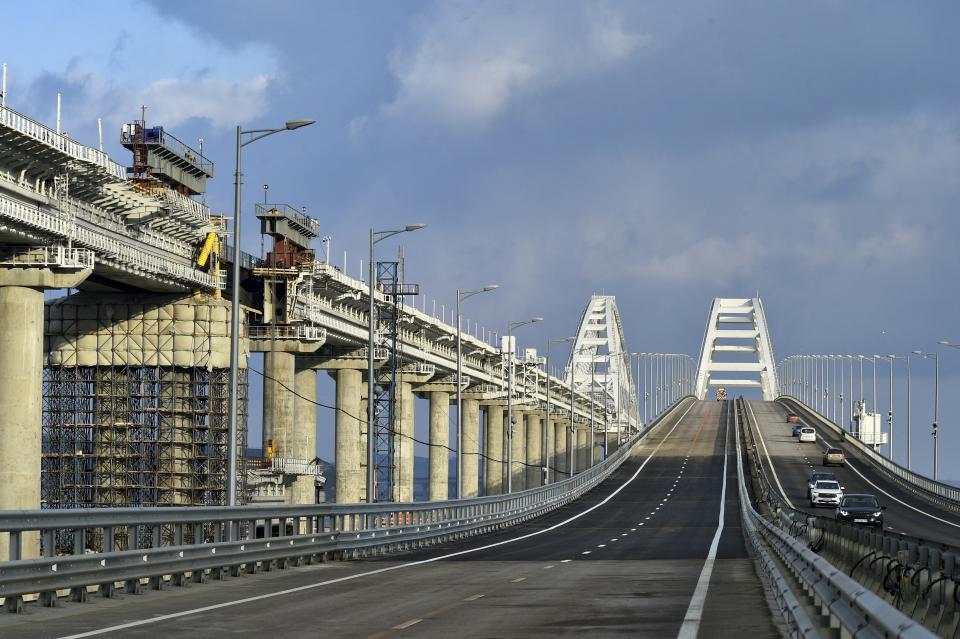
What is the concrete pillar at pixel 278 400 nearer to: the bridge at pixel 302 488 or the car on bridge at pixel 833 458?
the bridge at pixel 302 488

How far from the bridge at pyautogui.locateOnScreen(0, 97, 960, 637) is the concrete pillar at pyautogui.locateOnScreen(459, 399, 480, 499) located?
0.37 meters

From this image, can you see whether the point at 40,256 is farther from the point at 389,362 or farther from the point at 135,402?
the point at 389,362

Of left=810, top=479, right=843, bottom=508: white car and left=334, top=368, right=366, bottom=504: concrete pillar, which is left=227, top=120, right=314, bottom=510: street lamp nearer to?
left=810, top=479, right=843, bottom=508: white car

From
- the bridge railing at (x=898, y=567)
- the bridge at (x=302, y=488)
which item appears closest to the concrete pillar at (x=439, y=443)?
the bridge at (x=302, y=488)

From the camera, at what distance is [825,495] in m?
81.4

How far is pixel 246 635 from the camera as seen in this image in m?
17.5

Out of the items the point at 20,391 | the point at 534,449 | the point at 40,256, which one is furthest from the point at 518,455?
the point at 20,391

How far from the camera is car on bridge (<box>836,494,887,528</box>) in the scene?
213ft

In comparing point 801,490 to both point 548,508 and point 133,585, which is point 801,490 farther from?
point 133,585

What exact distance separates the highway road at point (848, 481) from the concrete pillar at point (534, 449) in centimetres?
2671

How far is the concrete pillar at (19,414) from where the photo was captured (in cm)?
5722

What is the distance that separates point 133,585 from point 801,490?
76942mm

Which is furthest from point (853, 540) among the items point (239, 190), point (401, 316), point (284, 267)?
point (401, 316)

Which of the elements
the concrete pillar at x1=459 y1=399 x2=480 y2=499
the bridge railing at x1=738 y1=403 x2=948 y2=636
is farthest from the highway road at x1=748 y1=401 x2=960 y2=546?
the bridge railing at x1=738 y1=403 x2=948 y2=636
